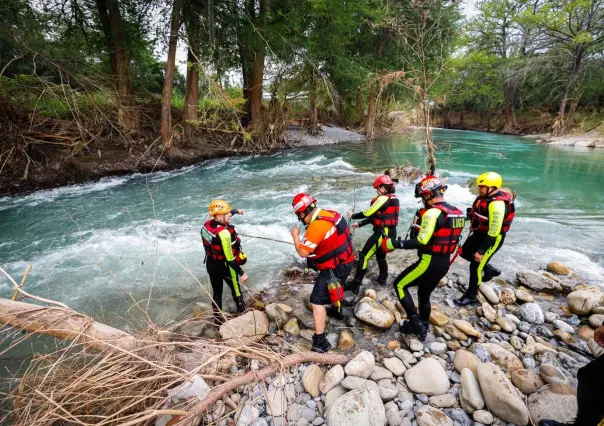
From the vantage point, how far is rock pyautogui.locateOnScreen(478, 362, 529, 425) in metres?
2.36

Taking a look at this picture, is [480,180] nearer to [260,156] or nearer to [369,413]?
[369,413]

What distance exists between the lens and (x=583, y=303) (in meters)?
3.94

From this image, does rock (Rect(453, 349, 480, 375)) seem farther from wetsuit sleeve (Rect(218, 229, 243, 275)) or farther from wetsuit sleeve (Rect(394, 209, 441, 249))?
wetsuit sleeve (Rect(218, 229, 243, 275))

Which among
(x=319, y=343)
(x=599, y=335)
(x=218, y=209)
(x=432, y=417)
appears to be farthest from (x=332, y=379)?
(x=218, y=209)

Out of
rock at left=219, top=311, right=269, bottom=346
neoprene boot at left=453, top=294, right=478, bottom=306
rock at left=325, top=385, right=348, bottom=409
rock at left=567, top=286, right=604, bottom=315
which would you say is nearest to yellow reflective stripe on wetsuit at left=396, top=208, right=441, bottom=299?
neoprene boot at left=453, top=294, right=478, bottom=306

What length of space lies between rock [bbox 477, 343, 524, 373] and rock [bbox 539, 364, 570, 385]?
273 mm

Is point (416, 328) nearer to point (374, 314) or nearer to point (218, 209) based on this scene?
point (374, 314)

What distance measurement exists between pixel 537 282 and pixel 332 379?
3.97 metres

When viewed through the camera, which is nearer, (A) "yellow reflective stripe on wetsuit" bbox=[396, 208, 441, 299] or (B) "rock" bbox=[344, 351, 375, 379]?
(B) "rock" bbox=[344, 351, 375, 379]

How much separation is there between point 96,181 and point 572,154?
25236mm

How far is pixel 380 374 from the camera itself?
2.98m

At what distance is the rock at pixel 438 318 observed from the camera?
12.3 feet

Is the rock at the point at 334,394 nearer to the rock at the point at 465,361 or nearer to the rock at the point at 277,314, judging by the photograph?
the rock at the point at 465,361

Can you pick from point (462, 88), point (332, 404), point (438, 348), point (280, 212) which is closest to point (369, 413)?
point (332, 404)
